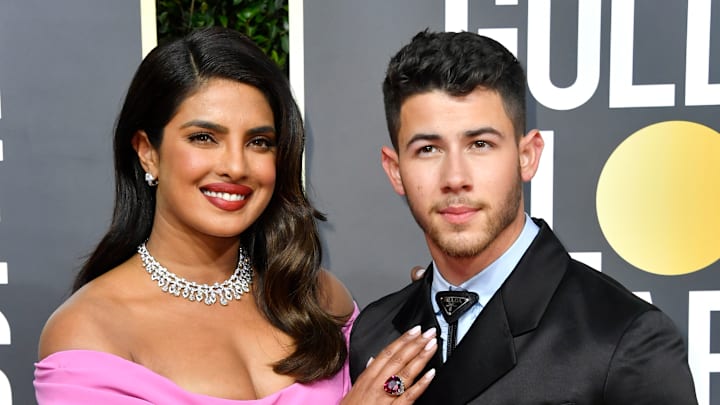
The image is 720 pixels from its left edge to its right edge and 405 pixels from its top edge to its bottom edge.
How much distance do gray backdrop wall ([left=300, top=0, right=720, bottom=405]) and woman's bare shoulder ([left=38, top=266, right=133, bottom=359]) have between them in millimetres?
865

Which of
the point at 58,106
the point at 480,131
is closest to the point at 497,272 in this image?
the point at 480,131

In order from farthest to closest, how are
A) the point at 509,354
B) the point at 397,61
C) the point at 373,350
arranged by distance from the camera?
the point at 373,350 < the point at 397,61 < the point at 509,354

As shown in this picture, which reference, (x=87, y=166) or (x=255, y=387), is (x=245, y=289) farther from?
(x=87, y=166)

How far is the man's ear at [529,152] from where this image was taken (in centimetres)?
173

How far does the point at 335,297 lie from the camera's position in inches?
93.0

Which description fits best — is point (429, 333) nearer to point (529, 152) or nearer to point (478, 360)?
point (478, 360)

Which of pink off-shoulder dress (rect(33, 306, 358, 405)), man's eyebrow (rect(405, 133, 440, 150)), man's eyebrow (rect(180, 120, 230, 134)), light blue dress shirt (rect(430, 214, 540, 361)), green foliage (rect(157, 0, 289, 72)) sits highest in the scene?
green foliage (rect(157, 0, 289, 72))

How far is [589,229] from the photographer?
244cm

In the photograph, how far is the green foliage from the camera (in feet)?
9.76

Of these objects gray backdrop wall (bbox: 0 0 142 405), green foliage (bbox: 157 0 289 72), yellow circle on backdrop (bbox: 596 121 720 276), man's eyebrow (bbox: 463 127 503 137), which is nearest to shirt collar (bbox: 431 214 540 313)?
man's eyebrow (bbox: 463 127 503 137)

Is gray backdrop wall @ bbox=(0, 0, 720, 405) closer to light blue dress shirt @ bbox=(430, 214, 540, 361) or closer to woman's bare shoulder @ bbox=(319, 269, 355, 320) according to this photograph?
woman's bare shoulder @ bbox=(319, 269, 355, 320)

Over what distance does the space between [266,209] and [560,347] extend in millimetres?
1058

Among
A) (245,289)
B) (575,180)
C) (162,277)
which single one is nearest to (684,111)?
(575,180)

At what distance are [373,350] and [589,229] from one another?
3.09 feet
